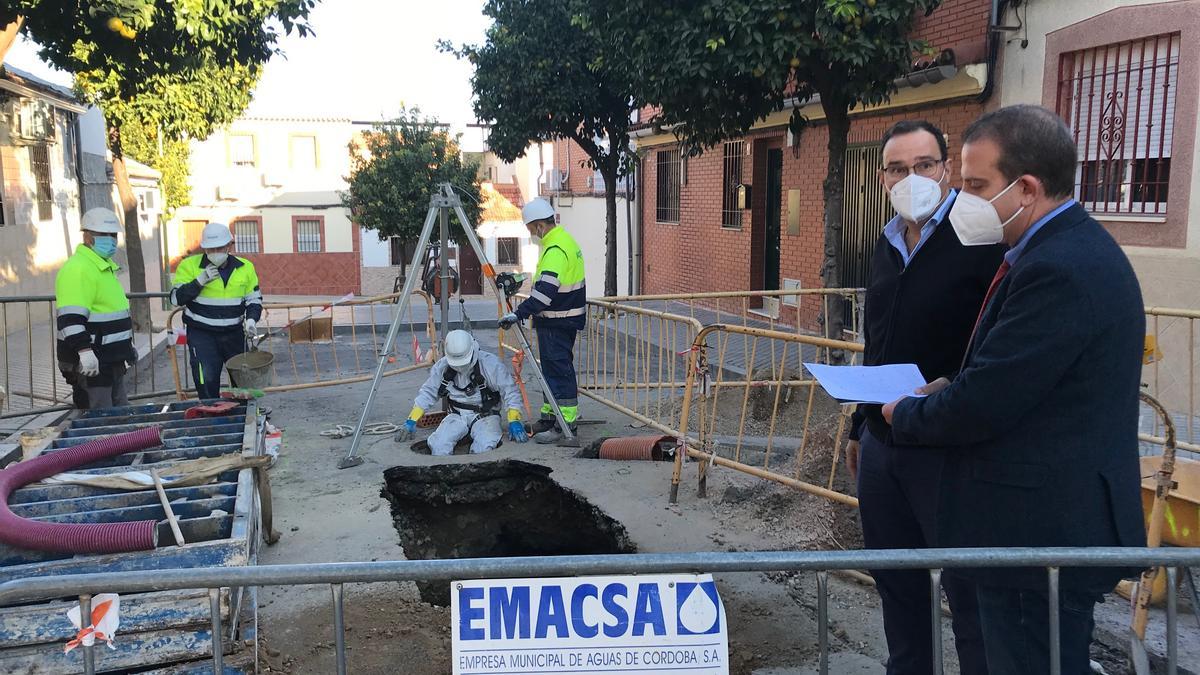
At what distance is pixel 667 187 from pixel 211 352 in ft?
38.4

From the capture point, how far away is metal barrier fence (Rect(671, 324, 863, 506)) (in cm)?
470

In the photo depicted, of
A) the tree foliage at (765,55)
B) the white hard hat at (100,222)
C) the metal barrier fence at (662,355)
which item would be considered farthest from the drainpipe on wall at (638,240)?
the white hard hat at (100,222)

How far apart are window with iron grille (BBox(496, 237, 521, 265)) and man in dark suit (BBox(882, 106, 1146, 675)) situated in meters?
32.9

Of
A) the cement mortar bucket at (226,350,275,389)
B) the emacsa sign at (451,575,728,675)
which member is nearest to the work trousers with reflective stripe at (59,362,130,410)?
the cement mortar bucket at (226,350,275,389)

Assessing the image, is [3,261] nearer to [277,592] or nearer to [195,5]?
[195,5]

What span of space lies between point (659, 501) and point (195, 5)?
475cm

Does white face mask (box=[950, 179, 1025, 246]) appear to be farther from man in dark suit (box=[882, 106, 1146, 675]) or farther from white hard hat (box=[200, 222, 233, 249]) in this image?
white hard hat (box=[200, 222, 233, 249])

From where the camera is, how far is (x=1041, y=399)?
6.29 feet

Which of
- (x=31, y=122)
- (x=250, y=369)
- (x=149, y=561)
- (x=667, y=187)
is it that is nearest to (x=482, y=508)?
(x=250, y=369)

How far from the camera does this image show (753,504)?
516cm

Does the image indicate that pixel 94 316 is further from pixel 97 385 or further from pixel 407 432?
pixel 407 432

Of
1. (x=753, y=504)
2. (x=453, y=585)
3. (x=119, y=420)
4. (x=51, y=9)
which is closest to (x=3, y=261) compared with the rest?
(x=51, y=9)

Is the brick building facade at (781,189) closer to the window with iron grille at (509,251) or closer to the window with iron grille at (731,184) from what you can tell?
the window with iron grille at (731,184)

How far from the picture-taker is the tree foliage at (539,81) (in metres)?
13.6
